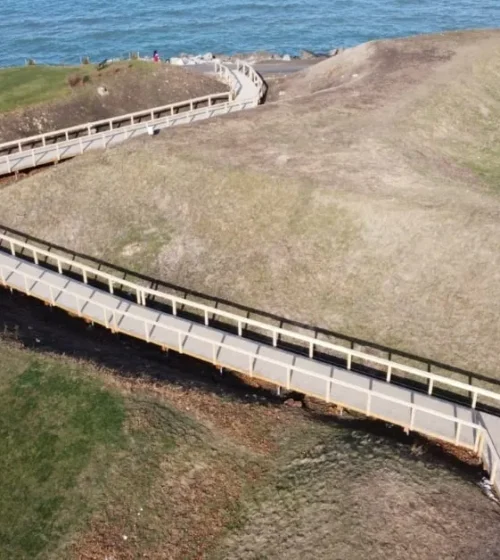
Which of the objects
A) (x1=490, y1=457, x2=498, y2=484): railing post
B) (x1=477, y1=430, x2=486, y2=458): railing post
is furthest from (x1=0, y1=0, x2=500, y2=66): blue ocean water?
(x1=490, y1=457, x2=498, y2=484): railing post

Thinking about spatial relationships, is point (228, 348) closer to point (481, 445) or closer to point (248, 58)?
point (481, 445)

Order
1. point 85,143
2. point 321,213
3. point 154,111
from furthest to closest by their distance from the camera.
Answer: point 154,111 < point 85,143 < point 321,213

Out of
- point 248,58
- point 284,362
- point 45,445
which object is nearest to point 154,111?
point 248,58

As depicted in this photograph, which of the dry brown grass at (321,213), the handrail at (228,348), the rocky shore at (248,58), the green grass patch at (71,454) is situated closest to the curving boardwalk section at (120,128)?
the dry brown grass at (321,213)

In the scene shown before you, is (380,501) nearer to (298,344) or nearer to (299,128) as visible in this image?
(298,344)

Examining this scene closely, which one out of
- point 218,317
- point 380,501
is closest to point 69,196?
point 218,317
